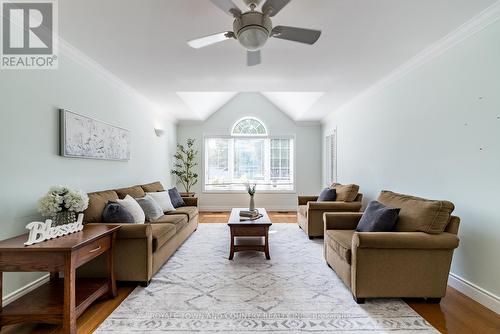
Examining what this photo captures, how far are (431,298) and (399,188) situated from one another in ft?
5.16

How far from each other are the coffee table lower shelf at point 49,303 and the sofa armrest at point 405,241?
229 cm

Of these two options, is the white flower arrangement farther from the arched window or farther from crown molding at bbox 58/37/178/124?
the arched window

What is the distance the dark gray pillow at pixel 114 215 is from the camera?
9.58 ft

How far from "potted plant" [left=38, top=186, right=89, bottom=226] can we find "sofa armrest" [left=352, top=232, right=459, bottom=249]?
253 centimetres

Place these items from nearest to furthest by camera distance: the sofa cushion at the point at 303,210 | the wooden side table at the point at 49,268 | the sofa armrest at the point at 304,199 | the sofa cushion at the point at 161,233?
the wooden side table at the point at 49,268
the sofa cushion at the point at 161,233
the sofa cushion at the point at 303,210
the sofa armrest at the point at 304,199

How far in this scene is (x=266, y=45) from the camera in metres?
2.96

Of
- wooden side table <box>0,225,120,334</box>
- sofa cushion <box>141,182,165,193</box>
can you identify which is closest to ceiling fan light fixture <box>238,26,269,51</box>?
wooden side table <box>0,225,120,334</box>

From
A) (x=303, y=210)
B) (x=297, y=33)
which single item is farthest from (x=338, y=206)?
(x=297, y=33)

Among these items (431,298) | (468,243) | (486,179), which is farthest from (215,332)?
(486,179)

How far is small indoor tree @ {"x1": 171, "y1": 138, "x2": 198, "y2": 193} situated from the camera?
23.2 feet

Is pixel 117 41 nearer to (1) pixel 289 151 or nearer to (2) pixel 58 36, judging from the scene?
(2) pixel 58 36

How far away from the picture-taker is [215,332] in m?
1.96

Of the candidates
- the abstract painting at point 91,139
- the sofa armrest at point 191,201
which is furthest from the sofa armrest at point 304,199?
the abstract painting at point 91,139

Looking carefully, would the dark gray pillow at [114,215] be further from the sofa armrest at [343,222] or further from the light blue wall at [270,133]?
the light blue wall at [270,133]
